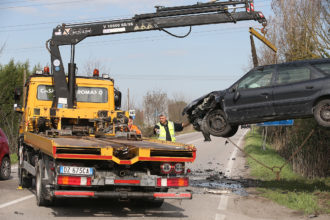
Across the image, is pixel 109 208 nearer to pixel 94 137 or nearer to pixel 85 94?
pixel 94 137

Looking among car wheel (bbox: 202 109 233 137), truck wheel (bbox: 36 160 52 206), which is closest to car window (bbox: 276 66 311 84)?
car wheel (bbox: 202 109 233 137)

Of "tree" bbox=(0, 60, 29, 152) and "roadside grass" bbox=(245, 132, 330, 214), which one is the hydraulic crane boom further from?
"tree" bbox=(0, 60, 29, 152)

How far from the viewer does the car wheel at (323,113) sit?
9.67 metres

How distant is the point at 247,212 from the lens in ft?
31.7

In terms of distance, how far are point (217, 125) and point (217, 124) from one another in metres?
0.02

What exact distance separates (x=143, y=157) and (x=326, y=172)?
347 inches

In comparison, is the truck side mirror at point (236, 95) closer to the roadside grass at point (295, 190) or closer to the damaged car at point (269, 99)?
the damaged car at point (269, 99)

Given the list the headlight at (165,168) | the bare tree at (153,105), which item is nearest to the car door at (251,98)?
the headlight at (165,168)

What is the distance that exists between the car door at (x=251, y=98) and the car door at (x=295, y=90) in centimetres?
18

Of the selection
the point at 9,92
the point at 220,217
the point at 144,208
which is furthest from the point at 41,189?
the point at 9,92

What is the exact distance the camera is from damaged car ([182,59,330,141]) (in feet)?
32.4

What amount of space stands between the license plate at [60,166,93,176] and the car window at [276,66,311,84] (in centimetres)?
449

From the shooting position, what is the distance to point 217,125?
451 inches

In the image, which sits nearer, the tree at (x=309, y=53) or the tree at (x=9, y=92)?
the tree at (x=309, y=53)
